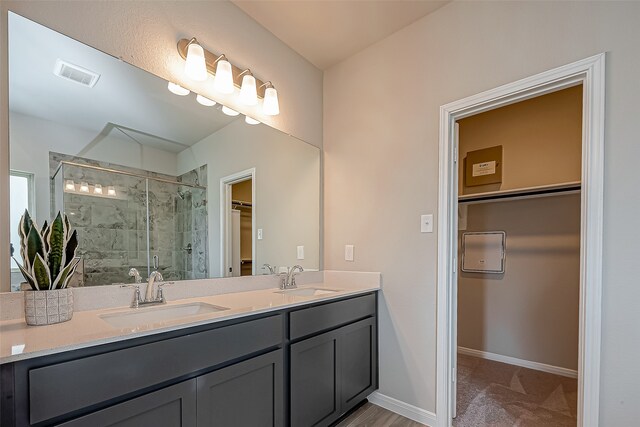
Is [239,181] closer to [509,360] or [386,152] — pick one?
[386,152]

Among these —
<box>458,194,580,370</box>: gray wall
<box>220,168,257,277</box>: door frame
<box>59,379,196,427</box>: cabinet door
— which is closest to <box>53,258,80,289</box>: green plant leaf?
<box>59,379,196,427</box>: cabinet door

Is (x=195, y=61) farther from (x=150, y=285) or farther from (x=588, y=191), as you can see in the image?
(x=588, y=191)

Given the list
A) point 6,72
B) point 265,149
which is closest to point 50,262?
point 6,72

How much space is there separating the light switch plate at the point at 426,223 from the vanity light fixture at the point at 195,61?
1.57 metres

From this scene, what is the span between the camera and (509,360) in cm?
282

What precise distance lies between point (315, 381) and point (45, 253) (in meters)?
1.35

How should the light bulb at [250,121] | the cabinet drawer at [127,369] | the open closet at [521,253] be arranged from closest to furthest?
the cabinet drawer at [127,369]
the light bulb at [250,121]
the open closet at [521,253]

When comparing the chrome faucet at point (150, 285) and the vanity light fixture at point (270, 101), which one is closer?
the chrome faucet at point (150, 285)

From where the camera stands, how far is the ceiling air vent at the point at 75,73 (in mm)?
1274

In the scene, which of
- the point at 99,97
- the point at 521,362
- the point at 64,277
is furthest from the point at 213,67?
the point at 521,362

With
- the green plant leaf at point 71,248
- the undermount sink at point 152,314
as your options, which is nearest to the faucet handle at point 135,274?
the undermount sink at point 152,314

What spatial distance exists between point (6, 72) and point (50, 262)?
75 cm

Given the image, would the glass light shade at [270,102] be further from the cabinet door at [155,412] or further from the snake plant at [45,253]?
the cabinet door at [155,412]

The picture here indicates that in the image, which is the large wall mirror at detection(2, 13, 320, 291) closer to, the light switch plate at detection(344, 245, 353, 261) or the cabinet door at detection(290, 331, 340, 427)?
the light switch plate at detection(344, 245, 353, 261)
